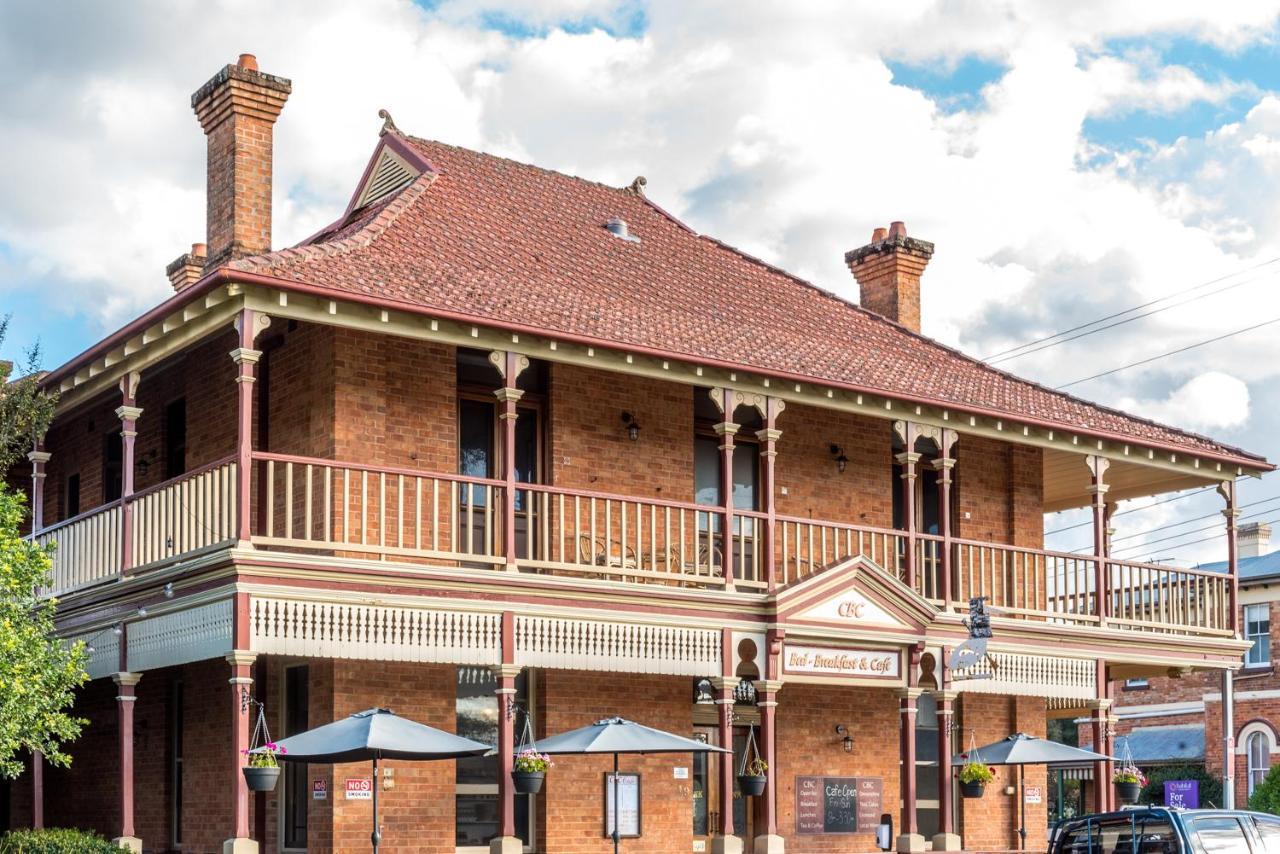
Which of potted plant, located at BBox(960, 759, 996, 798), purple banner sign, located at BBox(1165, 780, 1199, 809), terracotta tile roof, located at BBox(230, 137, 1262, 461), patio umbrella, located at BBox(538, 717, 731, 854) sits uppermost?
terracotta tile roof, located at BBox(230, 137, 1262, 461)

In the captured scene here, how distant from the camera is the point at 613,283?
22.0 metres

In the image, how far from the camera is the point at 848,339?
23984 mm

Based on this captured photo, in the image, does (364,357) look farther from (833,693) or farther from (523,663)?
(833,693)

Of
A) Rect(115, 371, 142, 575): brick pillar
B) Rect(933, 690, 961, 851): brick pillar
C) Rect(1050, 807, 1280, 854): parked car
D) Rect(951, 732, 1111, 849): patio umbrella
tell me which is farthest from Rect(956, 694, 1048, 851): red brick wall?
Rect(115, 371, 142, 575): brick pillar

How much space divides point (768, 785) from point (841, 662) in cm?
195

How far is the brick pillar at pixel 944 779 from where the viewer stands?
21.4 meters

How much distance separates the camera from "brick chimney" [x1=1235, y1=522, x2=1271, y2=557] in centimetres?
4819

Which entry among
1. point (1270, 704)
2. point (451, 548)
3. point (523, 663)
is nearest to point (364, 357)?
point (451, 548)

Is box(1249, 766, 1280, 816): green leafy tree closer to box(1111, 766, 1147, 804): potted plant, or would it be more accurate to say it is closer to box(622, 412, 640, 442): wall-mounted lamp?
box(1111, 766, 1147, 804): potted plant

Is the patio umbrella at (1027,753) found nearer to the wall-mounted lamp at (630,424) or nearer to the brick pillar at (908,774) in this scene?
the brick pillar at (908,774)

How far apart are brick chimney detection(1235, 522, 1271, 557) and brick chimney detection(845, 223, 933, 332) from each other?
75.0 ft

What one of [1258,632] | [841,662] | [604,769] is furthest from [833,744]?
[1258,632]

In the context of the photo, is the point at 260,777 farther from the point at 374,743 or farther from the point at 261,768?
the point at 374,743

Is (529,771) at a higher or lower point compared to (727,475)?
lower
